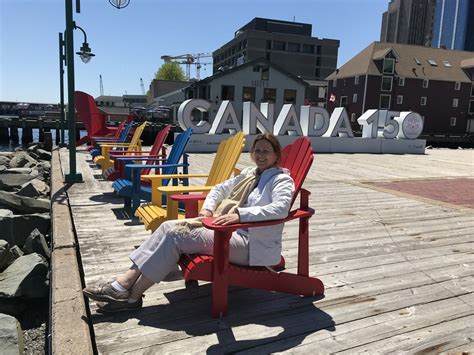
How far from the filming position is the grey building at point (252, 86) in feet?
125

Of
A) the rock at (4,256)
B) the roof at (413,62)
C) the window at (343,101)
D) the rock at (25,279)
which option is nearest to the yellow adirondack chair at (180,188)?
the rock at (25,279)

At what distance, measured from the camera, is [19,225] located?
5559 millimetres

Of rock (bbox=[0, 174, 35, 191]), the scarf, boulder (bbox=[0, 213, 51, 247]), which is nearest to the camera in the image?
the scarf

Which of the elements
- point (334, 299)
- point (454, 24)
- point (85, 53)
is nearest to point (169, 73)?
point (85, 53)

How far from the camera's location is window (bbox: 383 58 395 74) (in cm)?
4331

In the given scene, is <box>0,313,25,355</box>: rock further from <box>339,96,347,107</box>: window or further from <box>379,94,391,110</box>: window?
<box>339,96,347,107</box>: window

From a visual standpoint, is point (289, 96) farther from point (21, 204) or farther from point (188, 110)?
point (21, 204)

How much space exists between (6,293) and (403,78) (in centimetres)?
4602

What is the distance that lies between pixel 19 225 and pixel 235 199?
3.97 m

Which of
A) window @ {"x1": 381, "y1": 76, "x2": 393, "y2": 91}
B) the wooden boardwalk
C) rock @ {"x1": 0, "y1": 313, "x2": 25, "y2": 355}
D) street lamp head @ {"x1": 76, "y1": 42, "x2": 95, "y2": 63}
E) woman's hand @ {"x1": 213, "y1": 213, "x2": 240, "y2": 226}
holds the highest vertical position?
window @ {"x1": 381, "y1": 76, "x2": 393, "y2": 91}

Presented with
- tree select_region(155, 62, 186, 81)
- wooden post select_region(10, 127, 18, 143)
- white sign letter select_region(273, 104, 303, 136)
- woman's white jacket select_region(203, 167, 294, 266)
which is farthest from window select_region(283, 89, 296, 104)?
tree select_region(155, 62, 186, 81)

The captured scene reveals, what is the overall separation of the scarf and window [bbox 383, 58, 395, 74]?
44.5 m

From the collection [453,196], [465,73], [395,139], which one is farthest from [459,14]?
[453,196]

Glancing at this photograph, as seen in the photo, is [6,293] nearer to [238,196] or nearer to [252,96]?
[238,196]
